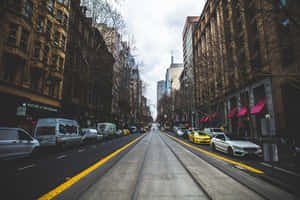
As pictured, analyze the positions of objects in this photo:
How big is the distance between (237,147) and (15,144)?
38.1 ft

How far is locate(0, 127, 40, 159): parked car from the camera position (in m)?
6.96

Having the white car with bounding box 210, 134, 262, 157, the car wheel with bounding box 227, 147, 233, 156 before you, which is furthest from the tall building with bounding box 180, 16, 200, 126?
the car wheel with bounding box 227, 147, 233, 156

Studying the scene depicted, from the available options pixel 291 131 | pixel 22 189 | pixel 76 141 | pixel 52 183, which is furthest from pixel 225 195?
pixel 291 131

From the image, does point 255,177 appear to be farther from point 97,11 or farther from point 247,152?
point 97,11

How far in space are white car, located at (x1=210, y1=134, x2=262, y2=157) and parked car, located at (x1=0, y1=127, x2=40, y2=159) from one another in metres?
11.3

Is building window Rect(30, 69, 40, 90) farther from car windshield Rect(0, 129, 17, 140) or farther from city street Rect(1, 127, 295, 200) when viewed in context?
city street Rect(1, 127, 295, 200)

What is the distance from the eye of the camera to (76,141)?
1349 cm

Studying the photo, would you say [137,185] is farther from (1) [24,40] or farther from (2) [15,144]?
(1) [24,40]

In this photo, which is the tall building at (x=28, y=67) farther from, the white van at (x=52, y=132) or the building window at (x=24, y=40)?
the white van at (x=52, y=132)

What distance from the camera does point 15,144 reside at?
24.2 ft

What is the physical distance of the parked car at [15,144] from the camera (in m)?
6.96

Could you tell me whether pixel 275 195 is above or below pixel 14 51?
below

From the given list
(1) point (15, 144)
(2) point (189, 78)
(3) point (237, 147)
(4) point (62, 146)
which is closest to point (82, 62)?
(4) point (62, 146)

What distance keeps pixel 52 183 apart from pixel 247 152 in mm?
9385
